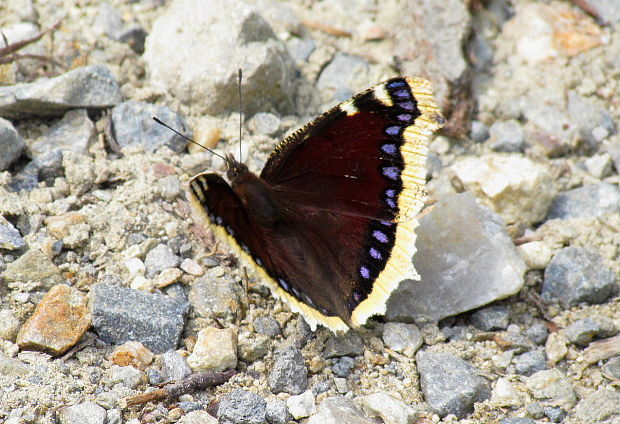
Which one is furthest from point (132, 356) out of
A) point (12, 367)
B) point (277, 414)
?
point (277, 414)

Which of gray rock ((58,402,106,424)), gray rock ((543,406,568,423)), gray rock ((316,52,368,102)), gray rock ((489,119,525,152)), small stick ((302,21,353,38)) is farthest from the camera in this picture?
small stick ((302,21,353,38))

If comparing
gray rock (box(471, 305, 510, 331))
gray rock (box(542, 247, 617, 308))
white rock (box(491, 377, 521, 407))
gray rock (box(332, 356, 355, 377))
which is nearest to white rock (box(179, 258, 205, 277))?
gray rock (box(332, 356, 355, 377))

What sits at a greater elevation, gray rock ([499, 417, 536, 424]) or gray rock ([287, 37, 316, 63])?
gray rock ([287, 37, 316, 63])

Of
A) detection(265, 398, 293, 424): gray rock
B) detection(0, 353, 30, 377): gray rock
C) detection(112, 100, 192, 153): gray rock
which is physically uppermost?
detection(112, 100, 192, 153): gray rock

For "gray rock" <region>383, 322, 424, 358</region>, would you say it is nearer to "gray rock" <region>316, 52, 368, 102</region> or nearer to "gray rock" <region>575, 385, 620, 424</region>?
"gray rock" <region>575, 385, 620, 424</region>

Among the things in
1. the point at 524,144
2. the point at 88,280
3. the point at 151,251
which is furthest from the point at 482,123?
the point at 88,280

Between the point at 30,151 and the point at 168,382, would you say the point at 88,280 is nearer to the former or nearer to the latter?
the point at 168,382

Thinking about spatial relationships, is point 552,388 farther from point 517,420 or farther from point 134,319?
point 134,319
